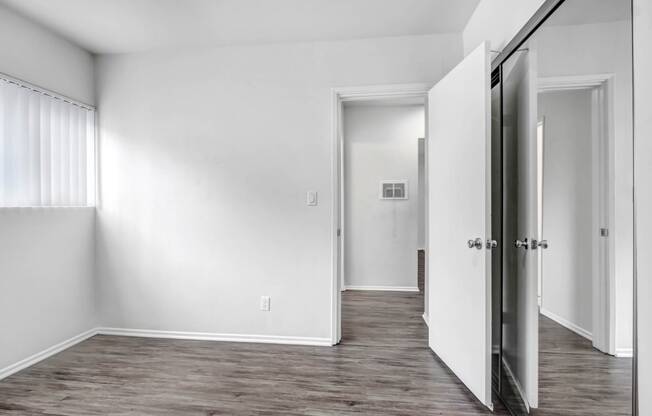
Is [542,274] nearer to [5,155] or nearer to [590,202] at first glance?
[590,202]

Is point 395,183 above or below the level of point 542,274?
above

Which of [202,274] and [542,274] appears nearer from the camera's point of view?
[542,274]

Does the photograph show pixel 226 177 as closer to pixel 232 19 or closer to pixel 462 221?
pixel 232 19

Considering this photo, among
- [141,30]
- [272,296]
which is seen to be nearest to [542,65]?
[272,296]

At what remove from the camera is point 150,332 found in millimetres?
3514

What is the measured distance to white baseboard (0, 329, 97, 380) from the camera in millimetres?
2719

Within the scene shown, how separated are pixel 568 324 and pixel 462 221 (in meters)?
1.04

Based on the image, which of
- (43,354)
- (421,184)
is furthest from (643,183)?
(421,184)

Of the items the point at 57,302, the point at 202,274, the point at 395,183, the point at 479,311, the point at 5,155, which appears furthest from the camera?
the point at 395,183

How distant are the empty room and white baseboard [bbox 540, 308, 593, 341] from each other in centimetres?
1

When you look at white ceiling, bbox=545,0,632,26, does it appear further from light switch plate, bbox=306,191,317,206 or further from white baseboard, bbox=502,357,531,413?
light switch plate, bbox=306,191,317,206

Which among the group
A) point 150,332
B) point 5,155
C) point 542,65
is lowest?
point 150,332

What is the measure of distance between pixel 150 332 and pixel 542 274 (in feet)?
10.6

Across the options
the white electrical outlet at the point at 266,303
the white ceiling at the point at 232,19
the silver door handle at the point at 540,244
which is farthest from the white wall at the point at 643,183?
the white electrical outlet at the point at 266,303
